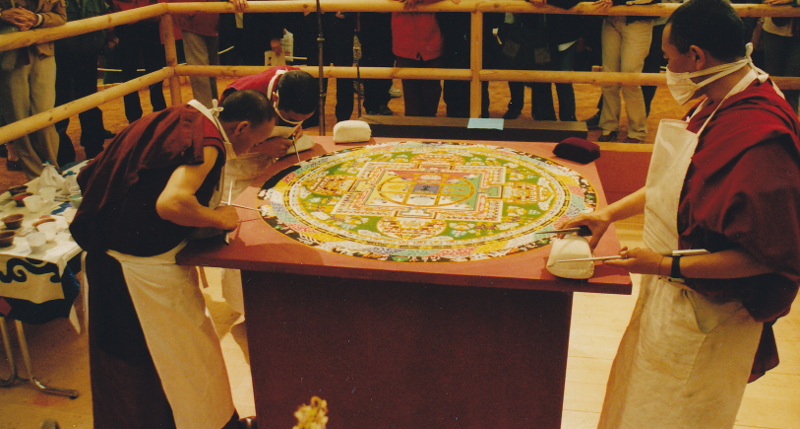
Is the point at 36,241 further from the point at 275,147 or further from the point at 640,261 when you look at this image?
the point at 640,261

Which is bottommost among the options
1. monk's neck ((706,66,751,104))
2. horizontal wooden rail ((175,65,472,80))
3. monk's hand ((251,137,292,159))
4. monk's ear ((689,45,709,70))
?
monk's hand ((251,137,292,159))

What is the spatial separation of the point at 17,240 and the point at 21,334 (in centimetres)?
37

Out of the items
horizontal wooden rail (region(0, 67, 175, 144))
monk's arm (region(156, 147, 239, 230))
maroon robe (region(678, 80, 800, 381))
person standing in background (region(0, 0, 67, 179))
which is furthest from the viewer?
person standing in background (region(0, 0, 67, 179))

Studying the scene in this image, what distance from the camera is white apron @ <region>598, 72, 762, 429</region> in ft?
5.04

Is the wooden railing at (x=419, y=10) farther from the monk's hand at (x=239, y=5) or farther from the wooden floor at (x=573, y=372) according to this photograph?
the wooden floor at (x=573, y=372)

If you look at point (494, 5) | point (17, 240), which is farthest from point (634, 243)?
point (17, 240)

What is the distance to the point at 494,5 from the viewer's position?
3.62 m

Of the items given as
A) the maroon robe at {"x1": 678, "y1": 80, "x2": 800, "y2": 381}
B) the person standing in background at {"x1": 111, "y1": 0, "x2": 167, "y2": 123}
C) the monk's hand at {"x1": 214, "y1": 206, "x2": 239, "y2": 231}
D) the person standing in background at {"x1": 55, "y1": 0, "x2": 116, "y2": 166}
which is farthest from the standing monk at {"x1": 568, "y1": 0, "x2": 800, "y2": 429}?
the person standing in background at {"x1": 111, "y1": 0, "x2": 167, "y2": 123}

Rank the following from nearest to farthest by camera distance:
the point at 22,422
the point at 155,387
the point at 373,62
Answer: the point at 155,387 < the point at 22,422 < the point at 373,62

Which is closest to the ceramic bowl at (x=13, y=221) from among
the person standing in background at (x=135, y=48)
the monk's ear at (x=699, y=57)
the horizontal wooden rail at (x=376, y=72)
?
the horizontal wooden rail at (x=376, y=72)

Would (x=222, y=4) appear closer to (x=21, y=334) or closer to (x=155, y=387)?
(x=21, y=334)

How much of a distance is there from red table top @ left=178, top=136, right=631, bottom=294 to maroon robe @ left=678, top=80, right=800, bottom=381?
23cm

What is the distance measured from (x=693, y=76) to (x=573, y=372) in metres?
1.40

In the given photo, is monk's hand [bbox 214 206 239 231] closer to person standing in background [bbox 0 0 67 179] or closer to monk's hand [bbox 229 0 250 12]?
person standing in background [bbox 0 0 67 179]
